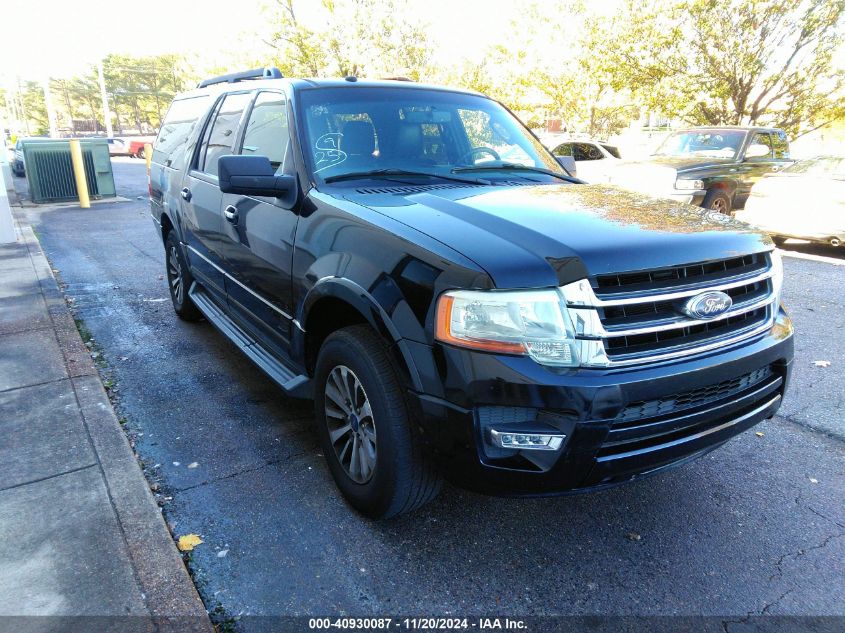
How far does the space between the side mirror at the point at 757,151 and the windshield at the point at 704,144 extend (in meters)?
0.17

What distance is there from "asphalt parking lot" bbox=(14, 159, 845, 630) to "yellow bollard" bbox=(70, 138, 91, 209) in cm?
1068

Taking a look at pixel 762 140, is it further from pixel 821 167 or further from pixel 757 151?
pixel 821 167

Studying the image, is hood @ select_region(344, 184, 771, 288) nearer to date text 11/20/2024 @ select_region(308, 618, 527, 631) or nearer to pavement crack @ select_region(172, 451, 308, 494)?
date text 11/20/2024 @ select_region(308, 618, 527, 631)

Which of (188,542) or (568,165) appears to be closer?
(188,542)

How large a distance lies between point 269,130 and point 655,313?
7.85 ft

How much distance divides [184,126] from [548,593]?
4.73 m

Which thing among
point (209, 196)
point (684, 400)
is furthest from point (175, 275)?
point (684, 400)

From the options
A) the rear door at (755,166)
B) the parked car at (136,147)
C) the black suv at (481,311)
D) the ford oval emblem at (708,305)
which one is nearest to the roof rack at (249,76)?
the black suv at (481,311)

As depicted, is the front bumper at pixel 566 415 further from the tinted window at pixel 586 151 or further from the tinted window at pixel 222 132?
the tinted window at pixel 586 151

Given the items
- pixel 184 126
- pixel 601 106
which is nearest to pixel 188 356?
pixel 184 126

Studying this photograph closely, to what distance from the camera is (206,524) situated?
2682 millimetres

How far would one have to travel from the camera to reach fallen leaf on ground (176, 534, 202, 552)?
2.52 m

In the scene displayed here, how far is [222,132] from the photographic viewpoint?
4168 mm

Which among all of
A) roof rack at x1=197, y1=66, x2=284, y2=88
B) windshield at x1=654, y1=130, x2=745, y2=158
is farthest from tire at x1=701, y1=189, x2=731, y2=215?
roof rack at x1=197, y1=66, x2=284, y2=88
